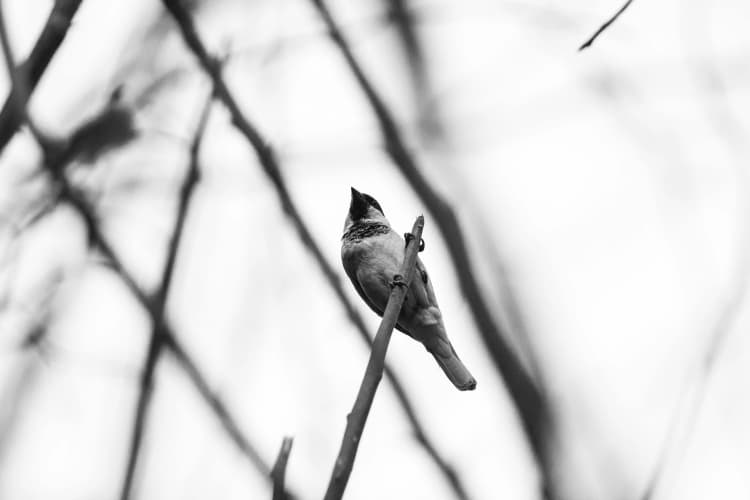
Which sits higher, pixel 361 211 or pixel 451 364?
pixel 361 211

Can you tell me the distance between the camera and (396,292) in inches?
102

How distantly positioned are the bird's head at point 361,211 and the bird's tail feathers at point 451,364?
3.60 ft

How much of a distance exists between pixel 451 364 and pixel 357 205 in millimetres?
1533

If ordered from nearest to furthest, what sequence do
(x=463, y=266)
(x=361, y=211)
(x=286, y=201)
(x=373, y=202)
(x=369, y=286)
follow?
(x=286, y=201) → (x=463, y=266) → (x=369, y=286) → (x=361, y=211) → (x=373, y=202)

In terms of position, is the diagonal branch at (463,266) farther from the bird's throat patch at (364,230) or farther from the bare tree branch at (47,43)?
the bare tree branch at (47,43)

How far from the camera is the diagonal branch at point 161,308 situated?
9.27 ft

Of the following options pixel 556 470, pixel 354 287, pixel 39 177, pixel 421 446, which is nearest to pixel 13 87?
pixel 39 177

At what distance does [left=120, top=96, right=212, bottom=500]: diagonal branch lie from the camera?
2824mm

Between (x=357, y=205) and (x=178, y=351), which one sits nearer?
(x=178, y=351)

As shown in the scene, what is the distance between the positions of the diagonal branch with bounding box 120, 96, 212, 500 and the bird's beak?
223 cm

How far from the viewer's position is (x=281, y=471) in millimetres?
1962

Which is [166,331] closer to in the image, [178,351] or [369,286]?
[178,351]

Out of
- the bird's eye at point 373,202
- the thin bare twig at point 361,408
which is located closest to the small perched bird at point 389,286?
the bird's eye at point 373,202

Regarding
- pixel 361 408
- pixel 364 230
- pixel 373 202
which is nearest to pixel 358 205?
pixel 373 202
